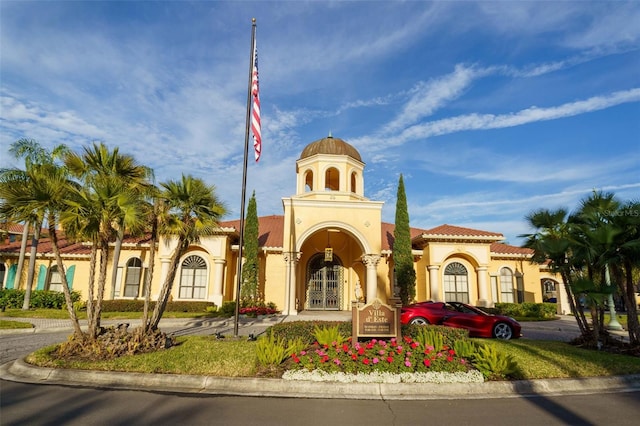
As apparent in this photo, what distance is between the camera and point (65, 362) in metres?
7.91

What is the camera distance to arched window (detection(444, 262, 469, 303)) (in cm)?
2333

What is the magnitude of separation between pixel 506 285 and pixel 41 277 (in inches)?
1202

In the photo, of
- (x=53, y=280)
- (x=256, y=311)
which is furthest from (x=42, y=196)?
(x=53, y=280)

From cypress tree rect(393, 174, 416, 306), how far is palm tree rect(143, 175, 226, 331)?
13719mm

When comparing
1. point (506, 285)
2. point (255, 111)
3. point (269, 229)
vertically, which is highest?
point (255, 111)

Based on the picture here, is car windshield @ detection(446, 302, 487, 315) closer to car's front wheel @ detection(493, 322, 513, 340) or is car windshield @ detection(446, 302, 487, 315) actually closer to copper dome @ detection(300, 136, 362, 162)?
car's front wheel @ detection(493, 322, 513, 340)

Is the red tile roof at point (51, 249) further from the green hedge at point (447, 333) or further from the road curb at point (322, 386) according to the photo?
the green hedge at point (447, 333)

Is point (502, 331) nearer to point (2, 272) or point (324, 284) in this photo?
point (324, 284)

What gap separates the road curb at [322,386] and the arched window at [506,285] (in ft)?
60.7

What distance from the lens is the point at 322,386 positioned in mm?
6867

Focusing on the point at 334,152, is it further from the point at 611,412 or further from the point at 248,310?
the point at 611,412

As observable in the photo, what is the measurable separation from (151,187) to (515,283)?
23625 mm

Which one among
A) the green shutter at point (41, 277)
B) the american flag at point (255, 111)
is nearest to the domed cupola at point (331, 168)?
the american flag at point (255, 111)

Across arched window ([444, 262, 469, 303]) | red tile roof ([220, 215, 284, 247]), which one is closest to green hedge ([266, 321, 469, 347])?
red tile roof ([220, 215, 284, 247])
